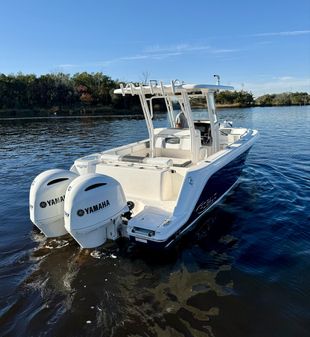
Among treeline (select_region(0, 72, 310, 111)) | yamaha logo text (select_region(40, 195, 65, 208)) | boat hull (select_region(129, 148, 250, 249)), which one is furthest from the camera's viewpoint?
treeline (select_region(0, 72, 310, 111))

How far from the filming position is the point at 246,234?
583 centimetres

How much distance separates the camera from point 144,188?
581cm

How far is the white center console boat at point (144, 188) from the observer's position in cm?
446

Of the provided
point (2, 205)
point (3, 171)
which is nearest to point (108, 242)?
point (2, 205)

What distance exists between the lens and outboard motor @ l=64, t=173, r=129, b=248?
14.1 ft

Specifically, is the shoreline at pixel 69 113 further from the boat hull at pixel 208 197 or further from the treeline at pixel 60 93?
the boat hull at pixel 208 197

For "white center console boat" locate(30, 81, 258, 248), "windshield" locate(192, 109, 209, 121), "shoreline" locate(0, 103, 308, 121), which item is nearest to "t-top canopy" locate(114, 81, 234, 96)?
"white center console boat" locate(30, 81, 258, 248)

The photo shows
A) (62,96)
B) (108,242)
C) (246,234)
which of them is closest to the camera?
(108,242)

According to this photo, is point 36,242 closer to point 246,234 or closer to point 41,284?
point 41,284

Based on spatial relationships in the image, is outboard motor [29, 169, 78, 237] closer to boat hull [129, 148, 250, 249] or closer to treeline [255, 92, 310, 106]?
boat hull [129, 148, 250, 249]

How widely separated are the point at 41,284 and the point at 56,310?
65 cm

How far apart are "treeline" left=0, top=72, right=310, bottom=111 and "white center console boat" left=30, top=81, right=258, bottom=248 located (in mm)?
45520

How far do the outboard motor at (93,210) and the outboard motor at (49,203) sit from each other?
502mm

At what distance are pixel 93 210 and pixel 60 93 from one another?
57311 mm
